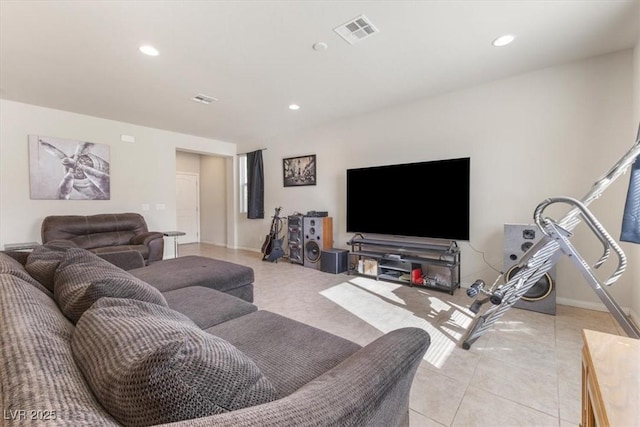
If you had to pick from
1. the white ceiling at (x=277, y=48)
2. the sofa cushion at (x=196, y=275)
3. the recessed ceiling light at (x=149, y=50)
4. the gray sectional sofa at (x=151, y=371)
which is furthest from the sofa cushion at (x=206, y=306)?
the recessed ceiling light at (x=149, y=50)

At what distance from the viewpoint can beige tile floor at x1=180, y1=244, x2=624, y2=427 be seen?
1.51 metres

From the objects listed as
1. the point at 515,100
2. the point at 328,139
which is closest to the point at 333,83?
the point at 328,139

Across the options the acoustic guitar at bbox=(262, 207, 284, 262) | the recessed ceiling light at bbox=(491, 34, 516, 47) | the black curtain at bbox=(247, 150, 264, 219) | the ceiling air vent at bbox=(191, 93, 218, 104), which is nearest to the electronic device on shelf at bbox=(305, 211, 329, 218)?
the acoustic guitar at bbox=(262, 207, 284, 262)

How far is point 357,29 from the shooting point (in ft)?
7.64

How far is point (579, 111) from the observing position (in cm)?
289

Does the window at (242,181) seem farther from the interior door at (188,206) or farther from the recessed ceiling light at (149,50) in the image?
the recessed ceiling light at (149,50)

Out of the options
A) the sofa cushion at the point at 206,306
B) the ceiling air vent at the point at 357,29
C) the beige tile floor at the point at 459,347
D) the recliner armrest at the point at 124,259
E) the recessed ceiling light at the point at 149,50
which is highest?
the ceiling air vent at the point at 357,29

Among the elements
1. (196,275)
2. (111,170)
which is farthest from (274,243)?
(111,170)

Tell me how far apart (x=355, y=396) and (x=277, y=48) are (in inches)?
111

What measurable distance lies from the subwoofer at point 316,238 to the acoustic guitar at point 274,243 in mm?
603

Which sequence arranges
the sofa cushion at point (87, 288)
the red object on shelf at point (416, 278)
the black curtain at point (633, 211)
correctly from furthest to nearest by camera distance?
1. the red object on shelf at point (416, 278)
2. the black curtain at point (633, 211)
3. the sofa cushion at point (87, 288)

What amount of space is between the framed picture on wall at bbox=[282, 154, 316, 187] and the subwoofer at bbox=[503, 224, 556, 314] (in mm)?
3244

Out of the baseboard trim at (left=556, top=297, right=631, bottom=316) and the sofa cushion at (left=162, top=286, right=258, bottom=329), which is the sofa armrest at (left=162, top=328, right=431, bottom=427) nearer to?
the sofa cushion at (left=162, top=286, right=258, bottom=329)

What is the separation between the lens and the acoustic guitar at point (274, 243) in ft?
17.0
